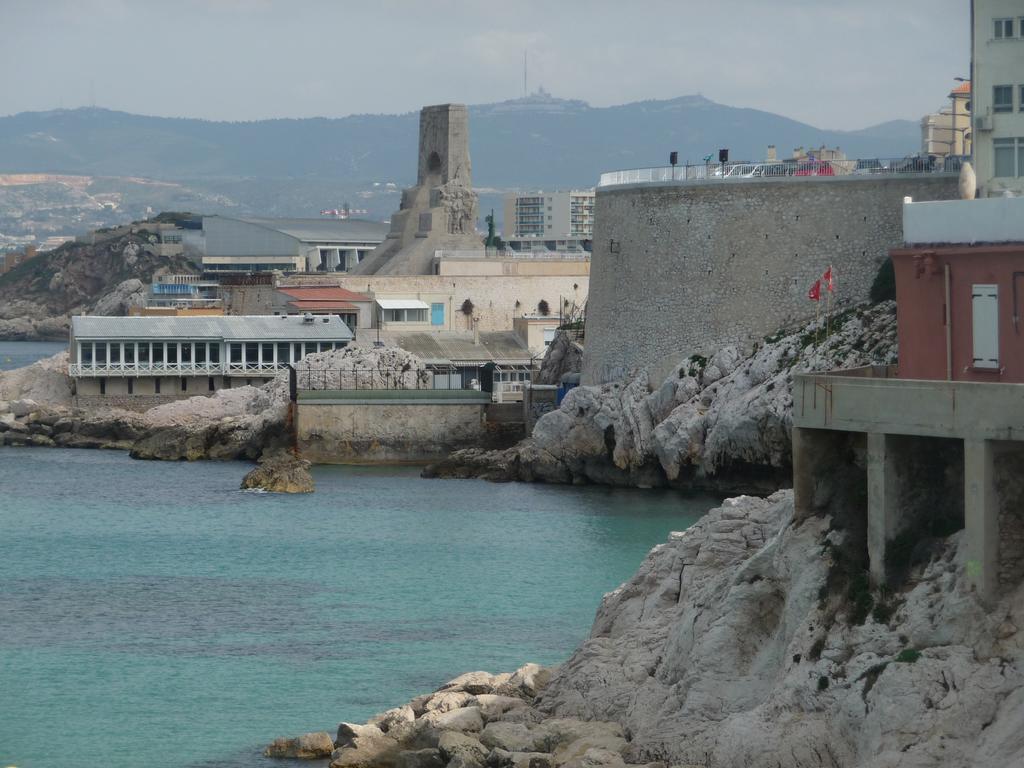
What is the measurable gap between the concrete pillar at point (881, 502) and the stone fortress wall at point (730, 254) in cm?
2656

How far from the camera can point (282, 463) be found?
48750mm

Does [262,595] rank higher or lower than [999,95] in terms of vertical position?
lower

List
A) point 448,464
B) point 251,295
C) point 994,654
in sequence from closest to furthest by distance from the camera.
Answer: point 994,654 → point 448,464 → point 251,295

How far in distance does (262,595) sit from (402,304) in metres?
40.2

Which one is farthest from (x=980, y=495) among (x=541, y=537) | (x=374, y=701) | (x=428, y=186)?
(x=428, y=186)

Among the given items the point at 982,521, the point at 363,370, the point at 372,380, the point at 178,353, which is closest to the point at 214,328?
the point at 178,353

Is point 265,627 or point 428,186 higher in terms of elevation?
point 428,186

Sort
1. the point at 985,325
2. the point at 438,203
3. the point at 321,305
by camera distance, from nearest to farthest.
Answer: the point at 985,325
the point at 321,305
the point at 438,203

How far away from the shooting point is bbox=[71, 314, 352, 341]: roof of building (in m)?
63.0

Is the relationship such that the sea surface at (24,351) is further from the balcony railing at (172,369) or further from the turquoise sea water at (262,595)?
the turquoise sea water at (262,595)

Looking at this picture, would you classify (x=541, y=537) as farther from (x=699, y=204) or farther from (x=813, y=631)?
(x=813, y=631)

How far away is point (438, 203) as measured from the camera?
8350cm

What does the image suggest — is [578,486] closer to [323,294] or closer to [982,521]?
[323,294]

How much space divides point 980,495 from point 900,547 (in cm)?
110
